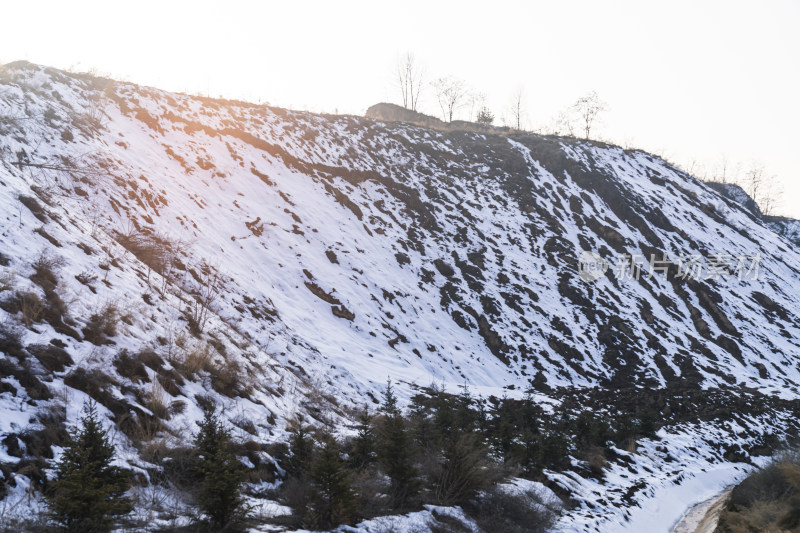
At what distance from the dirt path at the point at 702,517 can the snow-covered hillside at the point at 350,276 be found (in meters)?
1.10

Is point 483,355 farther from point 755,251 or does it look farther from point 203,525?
point 755,251

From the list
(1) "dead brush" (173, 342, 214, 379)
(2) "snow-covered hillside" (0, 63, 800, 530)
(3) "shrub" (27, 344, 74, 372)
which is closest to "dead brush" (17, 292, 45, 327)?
(2) "snow-covered hillside" (0, 63, 800, 530)

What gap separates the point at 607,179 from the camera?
137 feet

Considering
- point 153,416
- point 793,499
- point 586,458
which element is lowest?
point 586,458

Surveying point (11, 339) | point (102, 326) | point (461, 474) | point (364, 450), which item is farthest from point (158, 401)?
point (461, 474)

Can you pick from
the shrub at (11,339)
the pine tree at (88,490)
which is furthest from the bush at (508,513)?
the shrub at (11,339)

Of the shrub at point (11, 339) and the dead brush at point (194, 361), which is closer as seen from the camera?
the shrub at point (11, 339)

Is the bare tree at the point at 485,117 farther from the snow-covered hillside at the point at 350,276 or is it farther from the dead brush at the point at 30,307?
the dead brush at the point at 30,307

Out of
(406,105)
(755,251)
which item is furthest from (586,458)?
(406,105)

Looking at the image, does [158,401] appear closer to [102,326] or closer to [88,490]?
[102,326]

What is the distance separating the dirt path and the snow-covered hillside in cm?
110

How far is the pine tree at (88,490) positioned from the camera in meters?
4.13

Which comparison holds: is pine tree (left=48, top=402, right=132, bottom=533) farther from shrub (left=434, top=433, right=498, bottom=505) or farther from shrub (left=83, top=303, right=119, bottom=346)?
shrub (left=434, top=433, right=498, bottom=505)

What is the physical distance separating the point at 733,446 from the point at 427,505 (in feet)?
54.9
